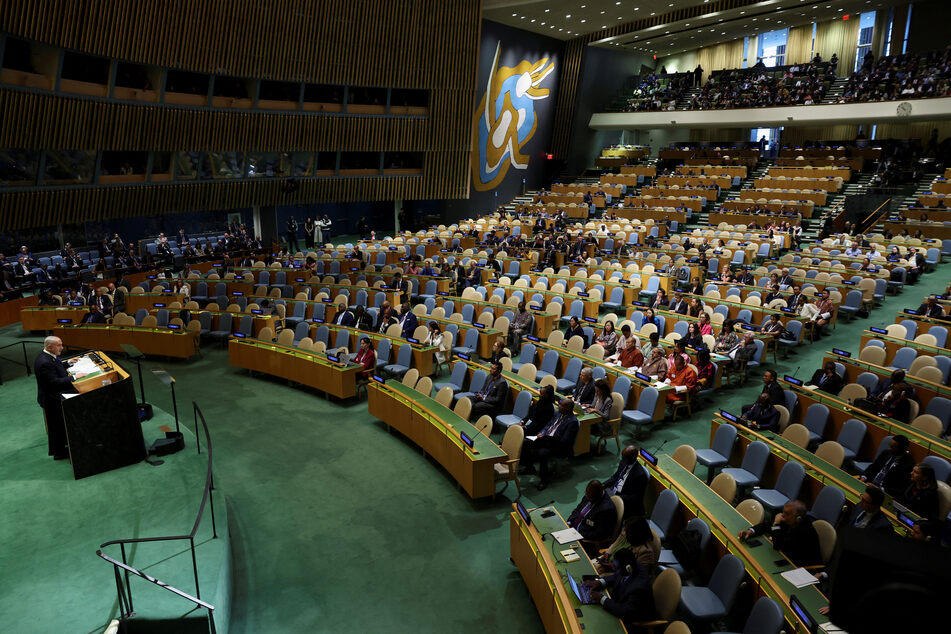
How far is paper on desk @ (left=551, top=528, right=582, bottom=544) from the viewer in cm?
527

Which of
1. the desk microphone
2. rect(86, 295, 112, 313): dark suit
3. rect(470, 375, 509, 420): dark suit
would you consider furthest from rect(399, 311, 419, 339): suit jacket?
rect(86, 295, 112, 313): dark suit

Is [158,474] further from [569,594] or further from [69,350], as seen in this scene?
[69,350]

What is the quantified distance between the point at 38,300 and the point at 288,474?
35.8ft

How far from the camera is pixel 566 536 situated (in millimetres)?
5312

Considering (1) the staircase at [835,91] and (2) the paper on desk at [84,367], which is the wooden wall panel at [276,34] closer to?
(2) the paper on desk at [84,367]

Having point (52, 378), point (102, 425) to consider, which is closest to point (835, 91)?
point (102, 425)

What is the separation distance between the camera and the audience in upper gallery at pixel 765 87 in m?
27.5

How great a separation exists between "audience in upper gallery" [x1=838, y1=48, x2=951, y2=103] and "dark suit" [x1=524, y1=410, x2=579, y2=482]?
23.6 meters

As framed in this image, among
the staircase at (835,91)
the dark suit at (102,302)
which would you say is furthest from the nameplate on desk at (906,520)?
the staircase at (835,91)

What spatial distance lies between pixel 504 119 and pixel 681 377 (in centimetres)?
2204

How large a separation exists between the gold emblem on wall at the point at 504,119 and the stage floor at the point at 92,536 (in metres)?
21.5

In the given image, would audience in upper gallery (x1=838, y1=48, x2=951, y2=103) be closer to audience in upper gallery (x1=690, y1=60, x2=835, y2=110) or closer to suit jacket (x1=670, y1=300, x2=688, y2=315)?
audience in upper gallery (x1=690, y1=60, x2=835, y2=110)

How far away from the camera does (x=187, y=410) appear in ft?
32.0

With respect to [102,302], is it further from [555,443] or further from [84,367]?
[555,443]
